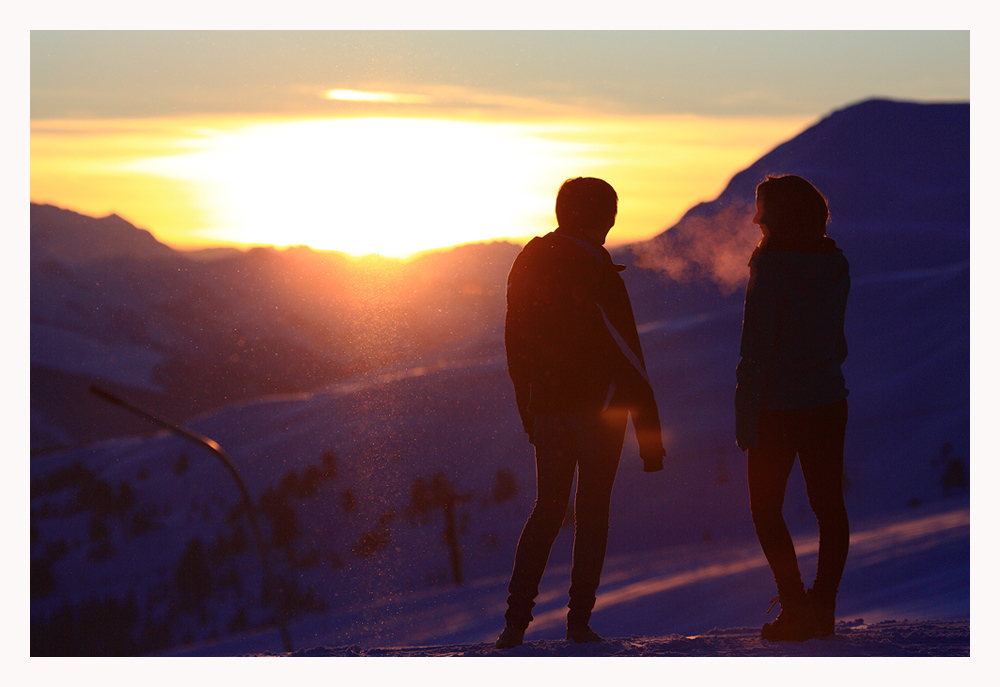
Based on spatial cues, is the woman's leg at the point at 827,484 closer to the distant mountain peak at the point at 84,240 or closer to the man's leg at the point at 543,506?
the man's leg at the point at 543,506

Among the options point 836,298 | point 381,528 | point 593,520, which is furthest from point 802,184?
point 381,528

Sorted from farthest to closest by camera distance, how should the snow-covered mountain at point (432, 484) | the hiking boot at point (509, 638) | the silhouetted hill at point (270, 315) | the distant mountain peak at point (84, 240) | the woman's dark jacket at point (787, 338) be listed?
1. the distant mountain peak at point (84, 240)
2. the silhouetted hill at point (270, 315)
3. the snow-covered mountain at point (432, 484)
4. the hiking boot at point (509, 638)
5. the woman's dark jacket at point (787, 338)

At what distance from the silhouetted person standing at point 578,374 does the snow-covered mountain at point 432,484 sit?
76.9 inches

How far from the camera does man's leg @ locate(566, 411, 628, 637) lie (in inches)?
153

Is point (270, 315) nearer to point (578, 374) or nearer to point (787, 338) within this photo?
point (578, 374)

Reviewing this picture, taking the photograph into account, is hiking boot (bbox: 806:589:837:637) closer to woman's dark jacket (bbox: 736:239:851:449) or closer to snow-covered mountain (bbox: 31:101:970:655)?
woman's dark jacket (bbox: 736:239:851:449)

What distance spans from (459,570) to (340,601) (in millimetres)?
956

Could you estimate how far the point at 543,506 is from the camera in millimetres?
3961

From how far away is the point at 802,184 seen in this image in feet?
12.9

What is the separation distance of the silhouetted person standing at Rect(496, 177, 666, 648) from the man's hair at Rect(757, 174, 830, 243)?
0.61m

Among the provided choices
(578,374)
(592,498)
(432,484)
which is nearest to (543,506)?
(592,498)

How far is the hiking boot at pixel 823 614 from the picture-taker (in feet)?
13.4

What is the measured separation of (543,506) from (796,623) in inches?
45.1

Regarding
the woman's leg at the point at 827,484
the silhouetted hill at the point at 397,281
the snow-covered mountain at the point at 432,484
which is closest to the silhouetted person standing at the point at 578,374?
the woman's leg at the point at 827,484
